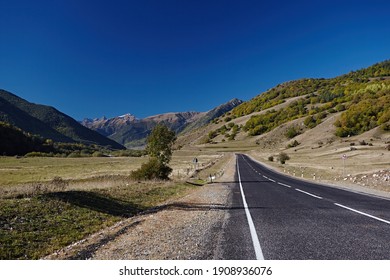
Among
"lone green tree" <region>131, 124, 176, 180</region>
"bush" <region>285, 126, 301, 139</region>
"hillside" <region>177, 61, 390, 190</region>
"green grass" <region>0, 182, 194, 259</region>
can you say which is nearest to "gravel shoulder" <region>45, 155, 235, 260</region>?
"green grass" <region>0, 182, 194, 259</region>

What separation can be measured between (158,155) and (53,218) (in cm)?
2648

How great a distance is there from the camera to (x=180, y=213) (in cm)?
1344

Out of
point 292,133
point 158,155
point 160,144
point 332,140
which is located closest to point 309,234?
point 158,155

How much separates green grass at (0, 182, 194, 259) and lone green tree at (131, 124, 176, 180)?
17.5 metres

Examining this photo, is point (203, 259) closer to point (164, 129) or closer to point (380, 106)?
point (164, 129)

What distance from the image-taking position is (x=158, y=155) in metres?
38.0

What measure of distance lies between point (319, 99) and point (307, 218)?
203712 mm

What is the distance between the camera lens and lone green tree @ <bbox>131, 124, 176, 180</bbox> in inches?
1420

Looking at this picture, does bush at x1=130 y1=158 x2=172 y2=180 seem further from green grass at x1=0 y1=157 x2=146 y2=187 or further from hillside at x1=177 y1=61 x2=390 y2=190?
hillside at x1=177 y1=61 x2=390 y2=190

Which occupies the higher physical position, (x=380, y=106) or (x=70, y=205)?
(x=380, y=106)

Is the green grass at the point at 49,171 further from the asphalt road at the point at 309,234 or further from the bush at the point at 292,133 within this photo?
the bush at the point at 292,133

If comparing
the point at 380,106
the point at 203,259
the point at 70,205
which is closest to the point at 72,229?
the point at 70,205

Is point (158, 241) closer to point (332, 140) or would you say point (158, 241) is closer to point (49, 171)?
point (49, 171)

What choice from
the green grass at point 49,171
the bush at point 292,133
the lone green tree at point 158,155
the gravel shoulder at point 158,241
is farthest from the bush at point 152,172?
the bush at point 292,133
